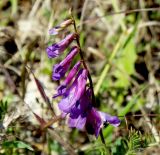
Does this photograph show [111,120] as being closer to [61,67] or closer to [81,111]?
[81,111]

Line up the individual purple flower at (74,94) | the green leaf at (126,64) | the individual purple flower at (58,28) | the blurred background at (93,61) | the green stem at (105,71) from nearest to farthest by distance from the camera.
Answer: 1. the individual purple flower at (58,28)
2. the individual purple flower at (74,94)
3. the blurred background at (93,61)
4. the green stem at (105,71)
5. the green leaf at (126,64)

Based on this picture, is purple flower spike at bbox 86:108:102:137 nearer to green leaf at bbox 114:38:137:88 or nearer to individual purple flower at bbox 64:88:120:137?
individual purple flower at bbox 64:88:120:137

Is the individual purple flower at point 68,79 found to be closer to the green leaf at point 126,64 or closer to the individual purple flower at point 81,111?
the individual purple flower at point 81,111

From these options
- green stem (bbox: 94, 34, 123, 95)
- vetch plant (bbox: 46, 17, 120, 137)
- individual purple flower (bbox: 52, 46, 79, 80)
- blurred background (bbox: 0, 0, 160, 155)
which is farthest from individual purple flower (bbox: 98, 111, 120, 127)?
green stem (bbox: 94, 34, 123, 95)

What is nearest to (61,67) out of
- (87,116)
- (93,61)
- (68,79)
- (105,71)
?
(68,79)

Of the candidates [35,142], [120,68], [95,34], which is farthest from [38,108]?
[95,34]

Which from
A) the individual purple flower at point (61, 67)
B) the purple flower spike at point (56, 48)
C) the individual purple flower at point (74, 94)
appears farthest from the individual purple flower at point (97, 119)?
the purple flower spike at point (56, 48)
